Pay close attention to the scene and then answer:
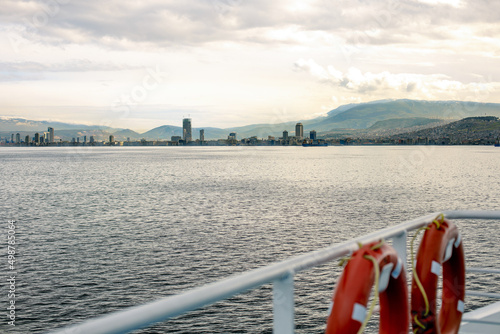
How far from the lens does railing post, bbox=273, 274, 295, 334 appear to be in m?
2.59

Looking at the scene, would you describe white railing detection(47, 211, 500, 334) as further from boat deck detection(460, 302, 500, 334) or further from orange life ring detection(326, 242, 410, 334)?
boat deck detection(460, 302, 500, 334)

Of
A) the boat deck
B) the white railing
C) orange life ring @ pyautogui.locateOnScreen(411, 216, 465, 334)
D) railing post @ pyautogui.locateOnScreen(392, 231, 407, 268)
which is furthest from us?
the boat deck

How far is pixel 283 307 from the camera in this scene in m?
2.61

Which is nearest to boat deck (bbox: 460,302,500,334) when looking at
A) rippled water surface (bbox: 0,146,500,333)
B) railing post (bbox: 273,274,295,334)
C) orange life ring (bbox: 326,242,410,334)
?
orange life ring (bbox: 326,242,410,334)

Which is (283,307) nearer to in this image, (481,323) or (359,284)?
(359,284)

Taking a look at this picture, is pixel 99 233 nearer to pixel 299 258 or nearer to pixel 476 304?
pixel 476 304

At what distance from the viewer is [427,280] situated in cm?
371

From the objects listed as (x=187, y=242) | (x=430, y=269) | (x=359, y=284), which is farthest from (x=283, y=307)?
(x=187, y=242)

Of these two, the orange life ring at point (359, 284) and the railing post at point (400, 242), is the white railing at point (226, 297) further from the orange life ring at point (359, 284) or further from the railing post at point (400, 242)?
the railing post at point (400, 242)

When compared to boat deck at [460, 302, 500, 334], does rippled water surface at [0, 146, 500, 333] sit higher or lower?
lower

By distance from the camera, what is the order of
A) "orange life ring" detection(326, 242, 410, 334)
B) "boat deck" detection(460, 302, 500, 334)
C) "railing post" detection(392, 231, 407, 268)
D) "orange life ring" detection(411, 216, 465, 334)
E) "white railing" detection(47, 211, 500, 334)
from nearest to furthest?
"white railing" detection(47, 211, 500, 334), "orange life ring" detection(326, 242, 410, 334), "orange life ring" detection(411, 216, 465, 334), "railing post" detection(392, 231, 407, 268), "boat deck" detection(460, 302, 500, 334)

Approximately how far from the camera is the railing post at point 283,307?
2.59 m

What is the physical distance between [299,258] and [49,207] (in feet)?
163

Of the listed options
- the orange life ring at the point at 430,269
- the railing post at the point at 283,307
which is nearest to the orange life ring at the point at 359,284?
the railing post at the point at 283,307
